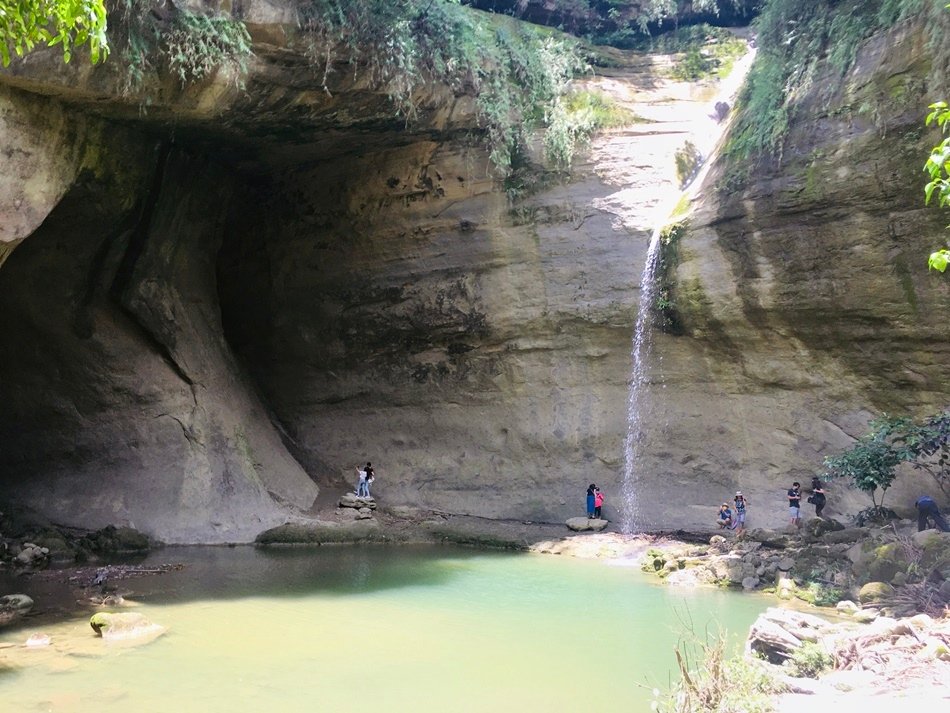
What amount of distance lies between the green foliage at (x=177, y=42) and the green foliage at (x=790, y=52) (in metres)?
9.05

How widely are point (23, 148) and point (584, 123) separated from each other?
11.0 m

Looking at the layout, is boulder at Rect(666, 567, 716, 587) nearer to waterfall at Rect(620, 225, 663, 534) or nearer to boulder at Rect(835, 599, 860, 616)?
boulder at Rect(835, 599, 860, 616)

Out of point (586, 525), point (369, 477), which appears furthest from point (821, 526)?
point (369, 477)

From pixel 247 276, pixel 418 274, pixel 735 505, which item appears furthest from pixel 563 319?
pixel 247 276

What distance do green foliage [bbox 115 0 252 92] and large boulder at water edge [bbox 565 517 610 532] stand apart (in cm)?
979

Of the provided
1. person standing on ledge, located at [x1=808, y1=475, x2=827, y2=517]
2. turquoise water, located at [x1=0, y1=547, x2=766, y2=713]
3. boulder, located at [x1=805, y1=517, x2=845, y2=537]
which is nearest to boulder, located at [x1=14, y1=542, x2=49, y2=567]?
turquoise water, located at [x1=0, y1=547, x2=766, y2=713]

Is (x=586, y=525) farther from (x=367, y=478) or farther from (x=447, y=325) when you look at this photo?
(x=447, y=325)

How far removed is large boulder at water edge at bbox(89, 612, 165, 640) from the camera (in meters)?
7.77

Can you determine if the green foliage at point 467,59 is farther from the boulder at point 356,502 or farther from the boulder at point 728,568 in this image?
the boulder at point 728,568

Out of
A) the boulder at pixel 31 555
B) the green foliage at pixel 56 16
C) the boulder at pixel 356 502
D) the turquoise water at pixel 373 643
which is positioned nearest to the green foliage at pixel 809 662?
the turquoise water at pixel 373 643

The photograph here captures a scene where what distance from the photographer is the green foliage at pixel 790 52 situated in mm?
14117

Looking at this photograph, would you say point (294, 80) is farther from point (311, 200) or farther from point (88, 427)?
point (88, 427)

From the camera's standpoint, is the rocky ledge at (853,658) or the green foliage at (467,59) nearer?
the rocky ledge at (853,658)

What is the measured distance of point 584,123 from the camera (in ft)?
57.6
